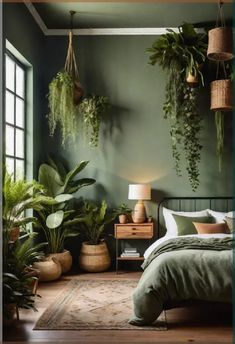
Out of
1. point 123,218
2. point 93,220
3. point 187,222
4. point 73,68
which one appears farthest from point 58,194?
point 73,68

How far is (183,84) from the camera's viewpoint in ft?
18.0

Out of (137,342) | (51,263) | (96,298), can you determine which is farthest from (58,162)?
(137,342)

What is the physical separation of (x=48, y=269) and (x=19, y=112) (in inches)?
78.6

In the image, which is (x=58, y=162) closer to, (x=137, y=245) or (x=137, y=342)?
(x=137, y=245)

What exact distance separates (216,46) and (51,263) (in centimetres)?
310

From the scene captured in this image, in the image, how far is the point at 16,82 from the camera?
5098 mm

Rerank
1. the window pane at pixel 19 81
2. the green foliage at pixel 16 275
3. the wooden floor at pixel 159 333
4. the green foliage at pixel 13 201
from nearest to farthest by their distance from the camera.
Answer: the wooden floor at pixel 159 333, the green foliage at pixel 16 275, the green foliage at pixel 13 201, the window pane at pixel 19 81

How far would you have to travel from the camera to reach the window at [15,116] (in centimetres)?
476

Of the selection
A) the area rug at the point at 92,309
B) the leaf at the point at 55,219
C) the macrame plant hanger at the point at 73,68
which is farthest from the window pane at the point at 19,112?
the area rug at the point at 92,309

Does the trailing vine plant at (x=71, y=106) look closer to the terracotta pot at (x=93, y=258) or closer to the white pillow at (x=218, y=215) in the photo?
the terracotta pot at (x=93, y=258)

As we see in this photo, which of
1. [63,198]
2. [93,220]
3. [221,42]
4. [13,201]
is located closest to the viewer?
[13,201]

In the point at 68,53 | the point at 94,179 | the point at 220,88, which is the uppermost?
the point at 68,53

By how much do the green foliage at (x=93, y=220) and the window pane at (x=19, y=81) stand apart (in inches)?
67.6

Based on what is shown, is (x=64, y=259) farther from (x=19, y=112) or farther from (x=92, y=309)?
(x=19, y=112)
